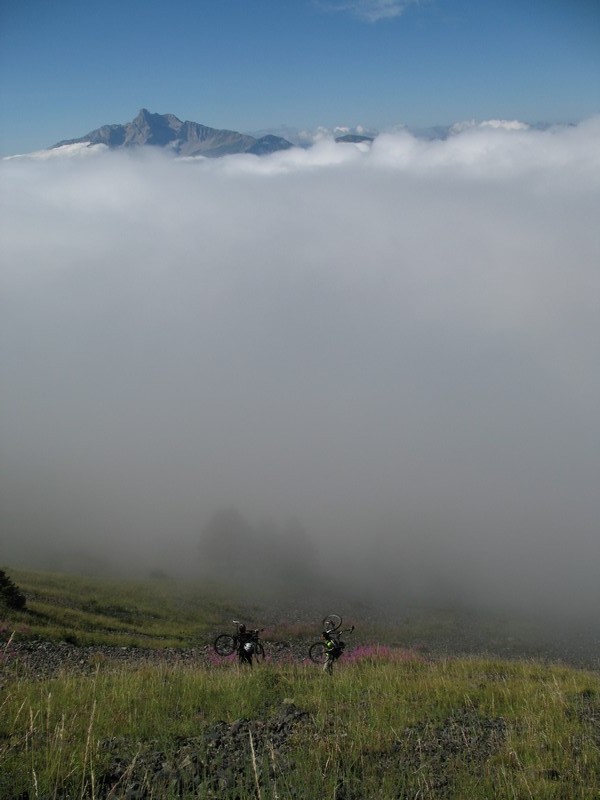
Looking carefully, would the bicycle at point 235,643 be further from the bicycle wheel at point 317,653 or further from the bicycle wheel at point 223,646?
the bicycle wheel at point 317,653

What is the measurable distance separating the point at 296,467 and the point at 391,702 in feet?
544

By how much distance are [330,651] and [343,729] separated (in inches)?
240

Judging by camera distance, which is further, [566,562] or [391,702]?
[566,562]

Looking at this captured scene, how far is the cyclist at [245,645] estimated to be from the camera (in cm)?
1771

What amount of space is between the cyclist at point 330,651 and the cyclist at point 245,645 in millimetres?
2392

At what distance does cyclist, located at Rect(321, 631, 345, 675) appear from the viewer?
612 inches

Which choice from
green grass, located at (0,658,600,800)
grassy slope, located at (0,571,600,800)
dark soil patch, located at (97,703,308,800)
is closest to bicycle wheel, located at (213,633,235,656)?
grassy slope, located at (0,571,600,800)

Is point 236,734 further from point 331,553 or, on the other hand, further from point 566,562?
point 566,562

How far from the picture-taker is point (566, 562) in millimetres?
111688

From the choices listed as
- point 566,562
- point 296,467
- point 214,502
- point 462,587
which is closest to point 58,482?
point 214,502

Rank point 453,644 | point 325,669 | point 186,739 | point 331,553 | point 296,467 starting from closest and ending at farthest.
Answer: point 186,739 → point 325,669 → point 453,644 → point 331,553 → point 296,467

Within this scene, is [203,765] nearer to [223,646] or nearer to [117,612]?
[223,646]

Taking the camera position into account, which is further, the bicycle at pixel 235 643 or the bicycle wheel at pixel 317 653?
the bicycle wheel at pixel 317 653

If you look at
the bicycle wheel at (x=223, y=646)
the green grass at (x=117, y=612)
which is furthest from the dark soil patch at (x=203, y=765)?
the green grass at (x=117, y=612)
